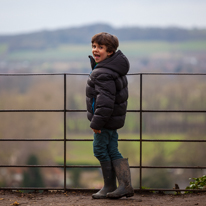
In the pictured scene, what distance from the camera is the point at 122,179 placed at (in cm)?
293

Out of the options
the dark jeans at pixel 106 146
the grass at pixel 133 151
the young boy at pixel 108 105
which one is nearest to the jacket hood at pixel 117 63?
the young boy at pixel 108 105

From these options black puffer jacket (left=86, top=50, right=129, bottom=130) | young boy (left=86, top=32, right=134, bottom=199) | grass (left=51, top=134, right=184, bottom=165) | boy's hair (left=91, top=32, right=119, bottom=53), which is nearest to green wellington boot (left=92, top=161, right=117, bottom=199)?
young boy (left=86, top=32, right=134, bottom=199)

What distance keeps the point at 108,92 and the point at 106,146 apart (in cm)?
55

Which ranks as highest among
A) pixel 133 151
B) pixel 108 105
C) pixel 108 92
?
pixel 108 92

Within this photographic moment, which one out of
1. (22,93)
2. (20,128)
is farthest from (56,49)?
(20,128)

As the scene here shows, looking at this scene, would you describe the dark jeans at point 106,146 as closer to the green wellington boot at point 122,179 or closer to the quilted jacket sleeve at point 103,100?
the green wellington boot at point 122,179

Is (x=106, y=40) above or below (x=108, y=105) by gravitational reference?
above

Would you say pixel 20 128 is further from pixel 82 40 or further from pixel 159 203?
pixel 82 40

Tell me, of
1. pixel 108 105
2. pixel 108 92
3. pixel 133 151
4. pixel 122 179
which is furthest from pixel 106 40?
pixel 133 151

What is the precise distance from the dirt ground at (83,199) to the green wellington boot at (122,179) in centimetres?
6

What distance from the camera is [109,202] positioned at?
2881mm

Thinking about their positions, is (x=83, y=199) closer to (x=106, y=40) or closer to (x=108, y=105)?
(x=108, y=105)

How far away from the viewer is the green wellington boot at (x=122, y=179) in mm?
2924

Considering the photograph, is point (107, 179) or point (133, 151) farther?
point (133, 151)
